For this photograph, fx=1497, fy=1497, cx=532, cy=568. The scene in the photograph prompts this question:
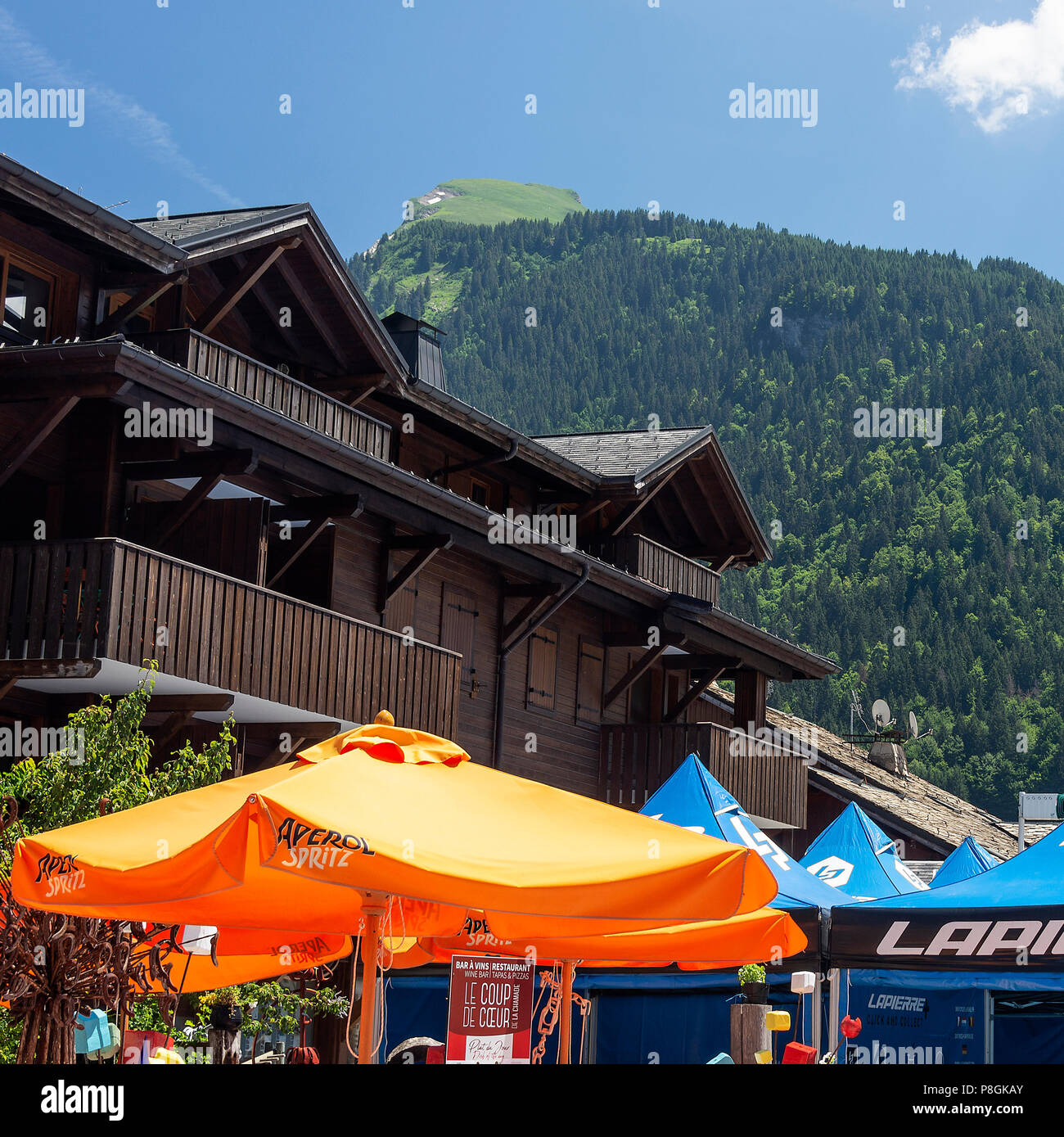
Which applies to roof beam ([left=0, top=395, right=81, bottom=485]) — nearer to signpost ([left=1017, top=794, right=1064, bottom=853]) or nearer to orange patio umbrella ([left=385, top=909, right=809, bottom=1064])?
orange patio umbrella ([left=385, top=909, right=809, bottom=1064])

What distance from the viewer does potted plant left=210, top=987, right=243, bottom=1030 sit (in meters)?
12.3

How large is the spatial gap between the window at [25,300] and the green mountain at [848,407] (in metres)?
67.1

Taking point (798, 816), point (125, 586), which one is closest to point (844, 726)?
point (798, 816)

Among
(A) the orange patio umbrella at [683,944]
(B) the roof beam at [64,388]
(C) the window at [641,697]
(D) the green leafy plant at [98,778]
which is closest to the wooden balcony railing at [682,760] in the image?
(C) the window at [641,697]

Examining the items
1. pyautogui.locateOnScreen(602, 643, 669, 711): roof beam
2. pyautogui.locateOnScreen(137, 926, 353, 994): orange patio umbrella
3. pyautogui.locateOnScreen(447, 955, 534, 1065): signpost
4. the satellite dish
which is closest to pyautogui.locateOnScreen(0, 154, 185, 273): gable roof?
pyautogui.locateOnScreen(137, 926, 353, 994): orange patio umbrella

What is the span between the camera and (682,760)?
22938mm

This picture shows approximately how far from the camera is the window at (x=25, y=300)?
15.1m

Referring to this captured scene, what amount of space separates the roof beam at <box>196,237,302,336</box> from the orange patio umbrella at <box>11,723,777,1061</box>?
436 inches

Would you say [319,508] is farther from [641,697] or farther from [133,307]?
[641,697]

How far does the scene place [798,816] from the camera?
1001 inches

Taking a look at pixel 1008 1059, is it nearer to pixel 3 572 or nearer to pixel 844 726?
pixel 3 572

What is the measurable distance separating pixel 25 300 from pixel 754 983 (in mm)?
9869

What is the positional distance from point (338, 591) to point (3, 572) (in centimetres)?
528
